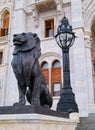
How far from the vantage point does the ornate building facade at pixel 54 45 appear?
1505 centimetres

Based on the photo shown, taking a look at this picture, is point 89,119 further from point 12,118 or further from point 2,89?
point 2,89

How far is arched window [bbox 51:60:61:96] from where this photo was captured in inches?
637

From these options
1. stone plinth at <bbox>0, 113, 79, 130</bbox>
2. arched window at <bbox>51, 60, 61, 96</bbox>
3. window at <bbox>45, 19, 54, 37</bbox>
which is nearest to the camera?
stone plinth at <bbox>0, 113, 79, 130</bbox>

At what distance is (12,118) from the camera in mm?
3900

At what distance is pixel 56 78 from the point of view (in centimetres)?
1652

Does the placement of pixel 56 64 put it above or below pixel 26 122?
above

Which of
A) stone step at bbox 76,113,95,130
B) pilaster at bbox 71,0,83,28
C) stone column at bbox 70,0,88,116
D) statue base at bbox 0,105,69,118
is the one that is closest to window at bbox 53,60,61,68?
stone column at bbox 70,0,88,116

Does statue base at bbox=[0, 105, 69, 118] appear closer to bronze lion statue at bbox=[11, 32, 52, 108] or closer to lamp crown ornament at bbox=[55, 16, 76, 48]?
bronze lion statue at bbox=[11, 32, 52, 108]

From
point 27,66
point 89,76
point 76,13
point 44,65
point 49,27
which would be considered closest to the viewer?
point 27,66

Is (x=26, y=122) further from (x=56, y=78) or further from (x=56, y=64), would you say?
(x=56, y=64)

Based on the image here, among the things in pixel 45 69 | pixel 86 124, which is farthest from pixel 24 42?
pixel 45 69

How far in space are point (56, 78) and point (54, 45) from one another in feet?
8.92

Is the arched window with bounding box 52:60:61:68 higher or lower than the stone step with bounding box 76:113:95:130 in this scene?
higher

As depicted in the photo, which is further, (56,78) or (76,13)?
(76,13)
